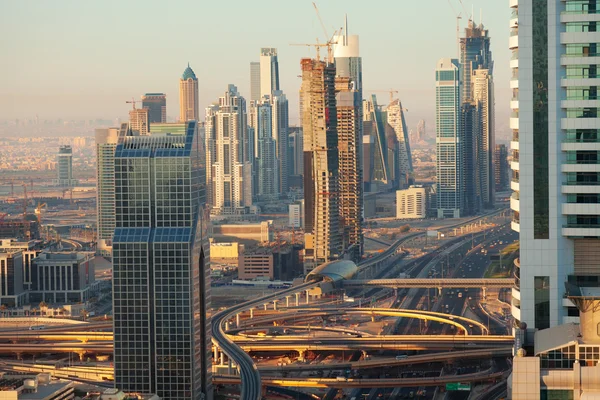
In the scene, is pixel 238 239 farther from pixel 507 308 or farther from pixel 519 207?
pixel 519 207

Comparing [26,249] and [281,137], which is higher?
[281,137]

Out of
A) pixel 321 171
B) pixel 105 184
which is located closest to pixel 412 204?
pixel 105 184

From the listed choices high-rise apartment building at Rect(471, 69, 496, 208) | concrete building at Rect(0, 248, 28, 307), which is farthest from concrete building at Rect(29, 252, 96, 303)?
high-rise apartment building at Rect(471, 69, 496, 208)

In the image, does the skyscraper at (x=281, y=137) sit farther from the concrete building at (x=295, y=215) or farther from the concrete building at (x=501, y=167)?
the concrete building at (x=295, y=215)

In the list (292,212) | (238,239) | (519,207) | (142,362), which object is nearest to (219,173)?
(292,212)

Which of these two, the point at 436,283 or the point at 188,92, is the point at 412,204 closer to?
the point at 188,92
